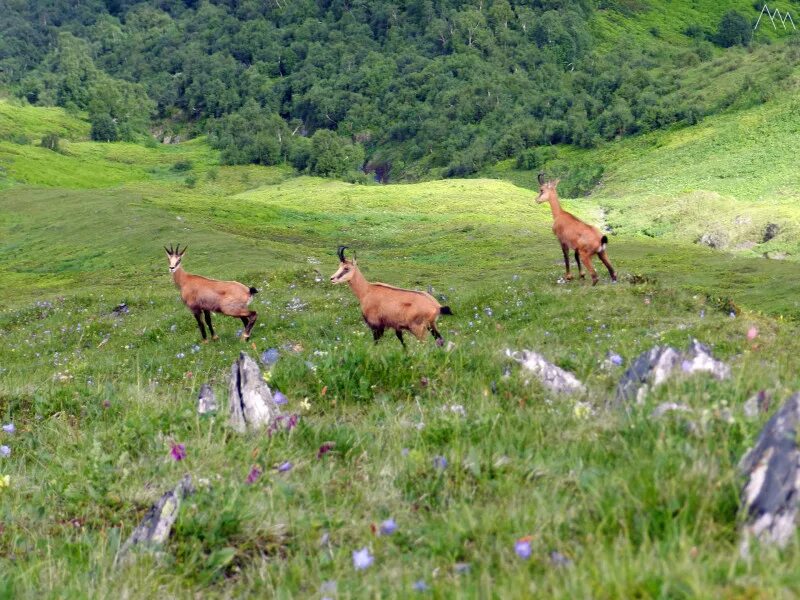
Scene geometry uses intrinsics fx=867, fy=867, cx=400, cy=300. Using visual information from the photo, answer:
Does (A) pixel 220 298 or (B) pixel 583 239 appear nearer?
(A) pixel 220 298

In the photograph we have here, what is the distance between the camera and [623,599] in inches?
133

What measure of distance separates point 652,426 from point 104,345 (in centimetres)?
2391

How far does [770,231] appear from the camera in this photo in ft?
252

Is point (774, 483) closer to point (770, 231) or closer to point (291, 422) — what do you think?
point (291, 422)

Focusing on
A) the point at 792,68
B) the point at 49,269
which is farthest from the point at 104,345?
the point at 792,68

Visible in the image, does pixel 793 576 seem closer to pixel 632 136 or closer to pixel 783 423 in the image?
pixel 783 423

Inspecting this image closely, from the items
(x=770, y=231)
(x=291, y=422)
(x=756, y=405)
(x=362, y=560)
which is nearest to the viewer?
(x=362, y=560)

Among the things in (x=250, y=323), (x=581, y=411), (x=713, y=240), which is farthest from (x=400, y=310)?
(x=713, y=240)

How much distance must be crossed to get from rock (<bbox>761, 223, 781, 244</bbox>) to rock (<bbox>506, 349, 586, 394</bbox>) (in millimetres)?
73732

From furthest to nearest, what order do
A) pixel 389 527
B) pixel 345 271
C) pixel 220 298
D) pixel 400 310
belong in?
pixel 220 298 < pixel 345 271 < pixel 400 310 < pixel 389 527

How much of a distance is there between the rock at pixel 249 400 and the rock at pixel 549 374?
8.02 feet

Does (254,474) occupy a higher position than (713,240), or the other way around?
(254,474)

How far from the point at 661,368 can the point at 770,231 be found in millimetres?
76722

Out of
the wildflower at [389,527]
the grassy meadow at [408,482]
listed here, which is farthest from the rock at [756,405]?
the wildflower at [389,527]
